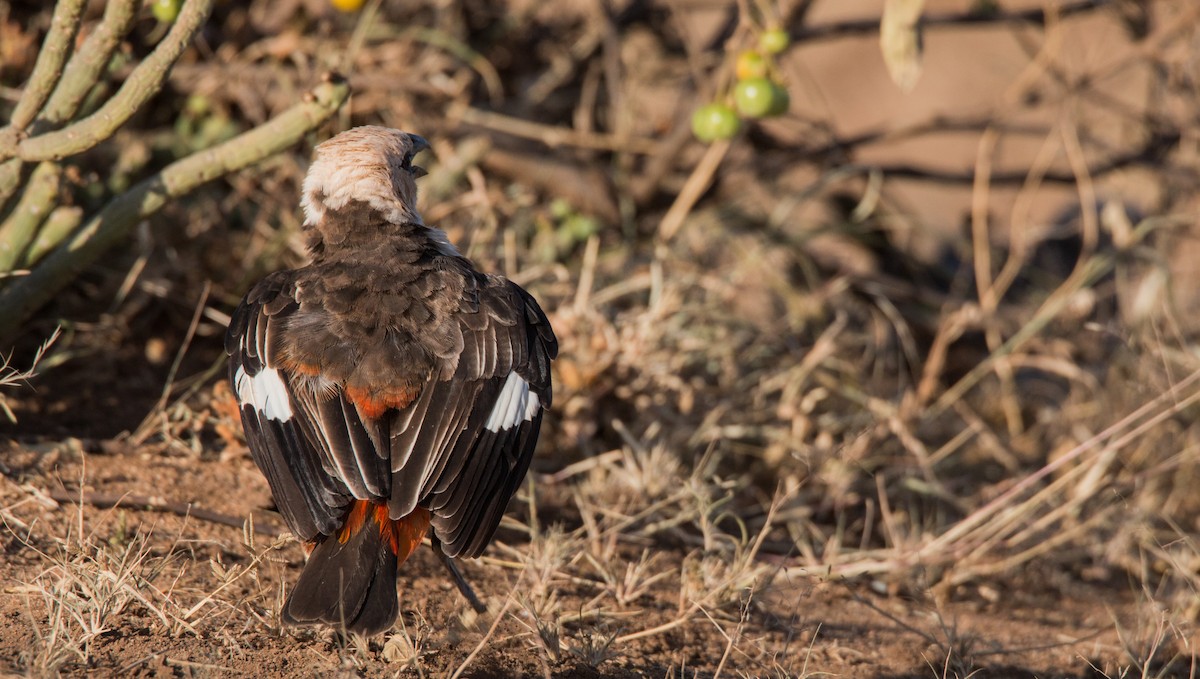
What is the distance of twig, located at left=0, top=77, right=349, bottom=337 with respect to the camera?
13.1 feet

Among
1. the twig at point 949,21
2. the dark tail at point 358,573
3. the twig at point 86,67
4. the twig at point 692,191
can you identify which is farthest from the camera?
the twig at point 949,21

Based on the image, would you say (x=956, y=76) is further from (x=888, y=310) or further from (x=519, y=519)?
(x=519, y=519)

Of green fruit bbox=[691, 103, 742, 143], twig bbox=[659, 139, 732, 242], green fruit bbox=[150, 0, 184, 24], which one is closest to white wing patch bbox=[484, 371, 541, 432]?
green fruit bbox=[691, 103, 742, 143]

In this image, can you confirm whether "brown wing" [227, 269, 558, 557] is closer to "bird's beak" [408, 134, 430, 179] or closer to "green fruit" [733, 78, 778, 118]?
"bird's beak" [408, 134, 430, 179]

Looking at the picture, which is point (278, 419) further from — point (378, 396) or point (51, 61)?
point (51, 61)

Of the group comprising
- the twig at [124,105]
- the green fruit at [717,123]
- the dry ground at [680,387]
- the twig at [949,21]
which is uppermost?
the twig at [124,105]

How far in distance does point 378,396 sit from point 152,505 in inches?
38.8

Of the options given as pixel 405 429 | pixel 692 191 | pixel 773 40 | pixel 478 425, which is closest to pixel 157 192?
pixel 405 429

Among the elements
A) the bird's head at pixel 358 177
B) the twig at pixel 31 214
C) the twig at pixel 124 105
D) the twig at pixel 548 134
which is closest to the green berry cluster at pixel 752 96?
the bird's head at pixel 358 177

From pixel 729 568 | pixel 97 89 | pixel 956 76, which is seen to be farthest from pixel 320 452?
pixel 956 76

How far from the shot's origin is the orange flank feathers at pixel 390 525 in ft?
11.1

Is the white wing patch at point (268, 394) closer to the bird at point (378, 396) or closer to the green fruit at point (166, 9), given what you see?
the bird at point (378, 396)

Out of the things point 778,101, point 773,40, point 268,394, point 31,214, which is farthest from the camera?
point 773,40

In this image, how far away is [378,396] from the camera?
355 cm
